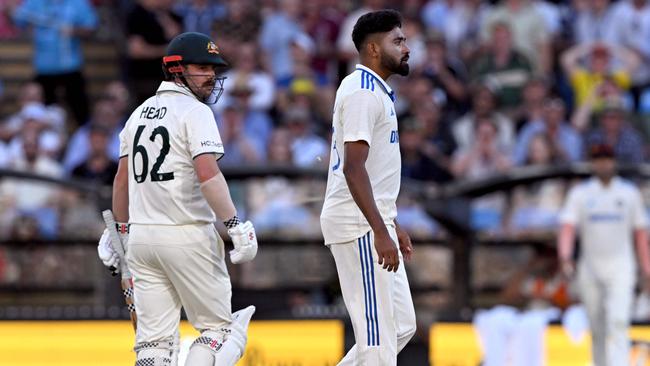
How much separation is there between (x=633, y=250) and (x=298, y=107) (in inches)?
146

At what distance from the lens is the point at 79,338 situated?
12.2 metres

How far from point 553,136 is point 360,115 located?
762cm

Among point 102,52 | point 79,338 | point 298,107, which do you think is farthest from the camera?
point 102,52

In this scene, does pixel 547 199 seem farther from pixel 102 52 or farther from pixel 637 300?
pixel 102 52

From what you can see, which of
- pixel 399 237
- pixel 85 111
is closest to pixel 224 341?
pixel 399 237

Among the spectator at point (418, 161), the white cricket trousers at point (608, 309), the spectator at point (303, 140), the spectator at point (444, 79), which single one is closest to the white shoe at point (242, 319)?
the white cricket trousers at point (608, 309)

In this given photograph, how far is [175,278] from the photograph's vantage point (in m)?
7.71

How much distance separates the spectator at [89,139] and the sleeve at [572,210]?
4423 millimetres

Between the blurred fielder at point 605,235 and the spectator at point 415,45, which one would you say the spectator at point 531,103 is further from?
the blurred fielder at point 605,235

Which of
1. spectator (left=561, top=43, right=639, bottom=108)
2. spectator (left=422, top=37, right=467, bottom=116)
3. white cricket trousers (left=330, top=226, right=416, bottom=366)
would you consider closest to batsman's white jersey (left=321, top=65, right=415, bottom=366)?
white cricket trousers (left=330, top=226, right=416, bottom=366)

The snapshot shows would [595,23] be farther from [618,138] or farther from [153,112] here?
[153,112]

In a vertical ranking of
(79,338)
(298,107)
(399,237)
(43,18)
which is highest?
(43,18)

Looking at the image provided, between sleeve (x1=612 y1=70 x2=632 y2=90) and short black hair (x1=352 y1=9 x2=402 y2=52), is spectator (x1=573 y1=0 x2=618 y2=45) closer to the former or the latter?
sleeve (x1=612 y1=70 x2=632 y2=90)

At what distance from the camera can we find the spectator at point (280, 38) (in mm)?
16125
